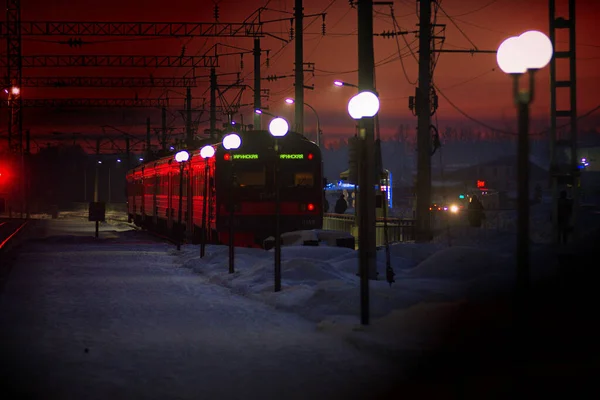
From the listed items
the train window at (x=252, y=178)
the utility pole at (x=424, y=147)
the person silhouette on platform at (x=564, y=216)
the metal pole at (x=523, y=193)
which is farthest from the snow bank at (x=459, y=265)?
the train window at (x=252, y=178)

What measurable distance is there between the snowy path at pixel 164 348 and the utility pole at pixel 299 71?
50.7 feet

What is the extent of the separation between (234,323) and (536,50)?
19.0ft

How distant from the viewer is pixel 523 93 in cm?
925

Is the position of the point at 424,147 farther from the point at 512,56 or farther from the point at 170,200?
the point at 512,56

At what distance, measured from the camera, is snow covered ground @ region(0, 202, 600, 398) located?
8.74 meters

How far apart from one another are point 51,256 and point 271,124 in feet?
44.4

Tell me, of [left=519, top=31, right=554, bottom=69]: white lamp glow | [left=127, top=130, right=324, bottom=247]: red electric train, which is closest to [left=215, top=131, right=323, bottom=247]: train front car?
[left=127, top=130, right=324, bottom=247]: red electric train

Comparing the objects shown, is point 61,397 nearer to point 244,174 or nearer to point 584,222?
point 244,174

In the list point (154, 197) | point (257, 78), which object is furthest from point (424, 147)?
point (154, 197)

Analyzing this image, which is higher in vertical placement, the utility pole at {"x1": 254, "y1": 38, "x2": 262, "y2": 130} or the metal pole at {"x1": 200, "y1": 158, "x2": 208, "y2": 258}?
the utility pole at {"x1": 254, "y1": 38, "x2": 262, "y2": 130}

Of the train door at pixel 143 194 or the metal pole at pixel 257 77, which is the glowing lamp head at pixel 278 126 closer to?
the metal pole at pixel 257 77

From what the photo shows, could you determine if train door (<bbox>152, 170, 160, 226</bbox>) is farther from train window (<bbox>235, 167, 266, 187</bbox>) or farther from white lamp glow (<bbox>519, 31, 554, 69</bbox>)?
white lamp glow (<bbox>519, 31, 554, 69</bbox>)

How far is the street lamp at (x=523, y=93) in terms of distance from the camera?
9.02 m

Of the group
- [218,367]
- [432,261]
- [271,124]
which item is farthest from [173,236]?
[218,367]
